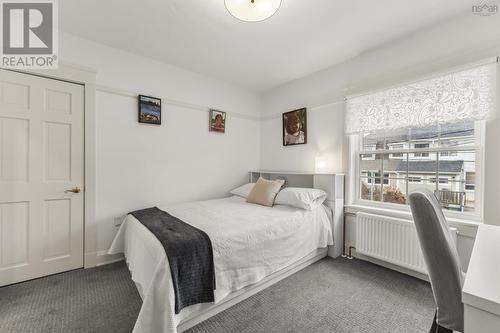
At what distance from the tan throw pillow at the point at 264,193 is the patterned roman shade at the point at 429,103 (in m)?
1.24

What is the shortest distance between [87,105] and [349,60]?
333 centimetres

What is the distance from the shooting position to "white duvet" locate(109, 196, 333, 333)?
51.6 inches

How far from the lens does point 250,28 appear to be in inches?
86.8

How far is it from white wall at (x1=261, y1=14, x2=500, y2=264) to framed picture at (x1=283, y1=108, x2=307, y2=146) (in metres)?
0.09

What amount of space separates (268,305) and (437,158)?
2.27 meters

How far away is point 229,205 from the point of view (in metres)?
2.79

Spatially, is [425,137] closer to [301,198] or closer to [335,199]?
[335,199]

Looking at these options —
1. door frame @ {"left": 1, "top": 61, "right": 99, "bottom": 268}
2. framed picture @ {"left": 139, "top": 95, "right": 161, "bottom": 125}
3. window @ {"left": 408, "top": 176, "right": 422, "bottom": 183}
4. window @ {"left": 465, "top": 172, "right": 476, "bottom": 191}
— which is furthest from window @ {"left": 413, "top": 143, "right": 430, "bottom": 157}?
door frame @ {"left": 1, "top": 61, "right": 99, "bottom": 268}

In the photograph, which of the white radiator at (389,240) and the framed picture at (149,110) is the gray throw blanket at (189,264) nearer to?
the framed picture at (149,110)

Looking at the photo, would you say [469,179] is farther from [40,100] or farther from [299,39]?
[40,100]

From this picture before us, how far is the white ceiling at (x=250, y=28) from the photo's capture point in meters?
1.90

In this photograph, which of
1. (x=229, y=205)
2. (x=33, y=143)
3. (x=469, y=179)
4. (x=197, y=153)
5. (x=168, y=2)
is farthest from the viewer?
(x=197, y=153)

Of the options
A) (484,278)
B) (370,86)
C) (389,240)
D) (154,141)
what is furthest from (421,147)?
(154,141)

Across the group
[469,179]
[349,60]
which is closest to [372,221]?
[469,179]
